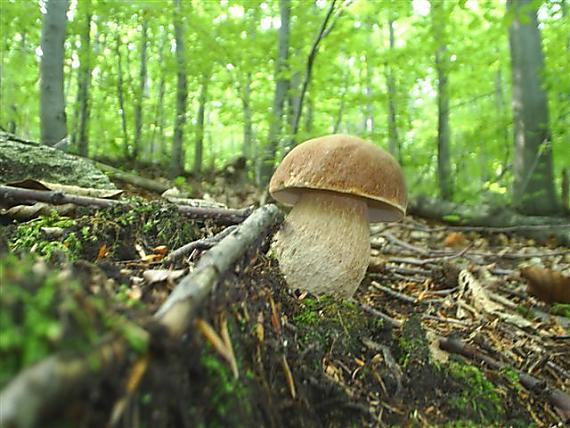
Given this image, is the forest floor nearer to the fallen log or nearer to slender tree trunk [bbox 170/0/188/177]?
the fallen log

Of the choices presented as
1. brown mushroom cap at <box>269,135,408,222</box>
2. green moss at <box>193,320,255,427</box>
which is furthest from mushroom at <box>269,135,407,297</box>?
green moss at <box>193,320,255,427</box>

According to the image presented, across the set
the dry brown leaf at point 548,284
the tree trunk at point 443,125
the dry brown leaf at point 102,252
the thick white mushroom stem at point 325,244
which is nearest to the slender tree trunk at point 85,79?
the tree trunk at point 443,125

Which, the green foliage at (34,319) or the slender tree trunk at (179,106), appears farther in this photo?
the slender tree trunk at (179,106)

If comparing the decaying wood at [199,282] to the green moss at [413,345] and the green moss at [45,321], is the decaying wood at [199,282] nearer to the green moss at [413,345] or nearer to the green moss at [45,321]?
the green moss at [45,321]

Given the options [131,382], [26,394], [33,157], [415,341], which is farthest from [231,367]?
[33,157]

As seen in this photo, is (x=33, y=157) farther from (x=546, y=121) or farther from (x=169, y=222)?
(x=546, y=121)
